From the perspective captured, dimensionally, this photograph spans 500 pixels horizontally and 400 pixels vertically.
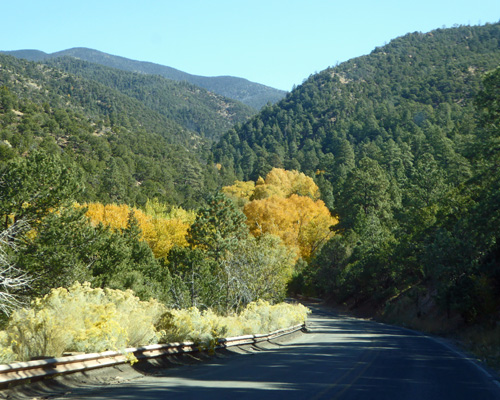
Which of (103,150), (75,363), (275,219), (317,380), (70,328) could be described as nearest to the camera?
(75,363)

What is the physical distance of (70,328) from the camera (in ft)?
37.2

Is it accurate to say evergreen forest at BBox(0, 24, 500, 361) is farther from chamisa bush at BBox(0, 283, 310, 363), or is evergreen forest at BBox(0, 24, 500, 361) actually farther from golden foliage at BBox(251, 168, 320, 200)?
chamisa bush at BBox(0, 283, 310, 363)

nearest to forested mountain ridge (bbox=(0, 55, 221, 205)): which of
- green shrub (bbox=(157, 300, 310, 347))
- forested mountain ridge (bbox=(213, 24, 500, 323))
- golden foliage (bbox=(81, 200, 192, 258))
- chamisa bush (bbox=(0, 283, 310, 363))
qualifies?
golden foliage (bbox=(81, 200, 192, 258))

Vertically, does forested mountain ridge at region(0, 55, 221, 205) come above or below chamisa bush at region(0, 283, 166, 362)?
above

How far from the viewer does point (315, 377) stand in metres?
12.5

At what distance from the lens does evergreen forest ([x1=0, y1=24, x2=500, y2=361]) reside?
32344 millimetres

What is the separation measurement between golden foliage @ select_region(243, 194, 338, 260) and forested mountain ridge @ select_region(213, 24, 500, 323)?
403 centimetres

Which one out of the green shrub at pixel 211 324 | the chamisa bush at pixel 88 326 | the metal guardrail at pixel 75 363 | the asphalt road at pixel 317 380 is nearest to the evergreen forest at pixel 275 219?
the chamisa bush at pixel 88 326

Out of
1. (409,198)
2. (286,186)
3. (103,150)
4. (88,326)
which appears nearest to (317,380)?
(88,326)

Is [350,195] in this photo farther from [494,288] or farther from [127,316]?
[127,316]

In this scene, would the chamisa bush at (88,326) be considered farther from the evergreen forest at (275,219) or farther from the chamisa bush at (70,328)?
the evergreen forest at (275,219)

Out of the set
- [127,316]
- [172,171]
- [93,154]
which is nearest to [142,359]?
[127,316]

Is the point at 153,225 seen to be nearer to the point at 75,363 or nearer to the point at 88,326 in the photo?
the point at 88,326

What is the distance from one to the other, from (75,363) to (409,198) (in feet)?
222
